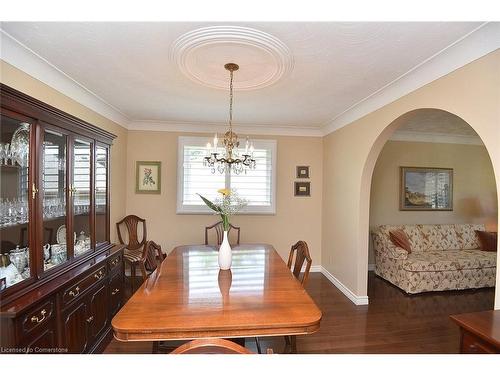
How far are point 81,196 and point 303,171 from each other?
3.13m

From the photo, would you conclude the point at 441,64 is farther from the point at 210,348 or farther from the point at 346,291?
the point at 346,291

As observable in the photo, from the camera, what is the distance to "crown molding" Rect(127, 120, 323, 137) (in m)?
3.79

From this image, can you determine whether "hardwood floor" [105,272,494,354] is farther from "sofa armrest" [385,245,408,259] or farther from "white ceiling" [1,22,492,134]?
"white ceiling" [1,22,492,134]

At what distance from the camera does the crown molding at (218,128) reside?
3791 mm

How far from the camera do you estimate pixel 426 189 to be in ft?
14.1

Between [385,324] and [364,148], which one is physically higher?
[364,148]

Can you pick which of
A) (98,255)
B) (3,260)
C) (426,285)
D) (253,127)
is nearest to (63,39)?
(3,260)

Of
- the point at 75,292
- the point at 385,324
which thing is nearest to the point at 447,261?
the point at 385,324

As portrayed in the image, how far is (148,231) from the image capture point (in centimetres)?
381


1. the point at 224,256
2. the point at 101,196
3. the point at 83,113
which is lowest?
the point at 224,256

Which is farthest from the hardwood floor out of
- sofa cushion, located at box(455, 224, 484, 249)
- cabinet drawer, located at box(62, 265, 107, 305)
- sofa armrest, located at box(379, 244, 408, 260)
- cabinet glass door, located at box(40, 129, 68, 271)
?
cabinet glass door, located at box(40, 129, 68, 271)

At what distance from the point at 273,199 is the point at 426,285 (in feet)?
8.00

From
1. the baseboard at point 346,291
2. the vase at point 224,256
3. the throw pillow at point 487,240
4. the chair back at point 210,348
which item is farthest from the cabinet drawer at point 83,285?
the throw pillow at point 487,240
